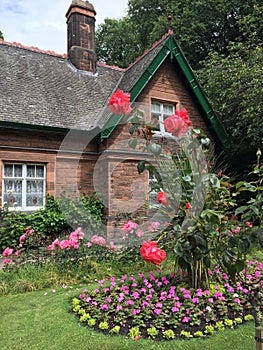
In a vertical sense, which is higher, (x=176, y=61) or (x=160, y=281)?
(x=176, y=61)

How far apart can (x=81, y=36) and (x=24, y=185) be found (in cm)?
704

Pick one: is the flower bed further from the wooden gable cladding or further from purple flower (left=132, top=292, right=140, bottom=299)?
the wooden gable cladding

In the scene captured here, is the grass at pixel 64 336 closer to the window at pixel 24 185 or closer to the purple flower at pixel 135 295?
the purple flower at pixel 135 295

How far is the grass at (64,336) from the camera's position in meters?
2.82

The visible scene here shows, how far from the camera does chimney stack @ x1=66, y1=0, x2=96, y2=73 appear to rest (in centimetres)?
1172

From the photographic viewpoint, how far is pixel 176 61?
33.7ft

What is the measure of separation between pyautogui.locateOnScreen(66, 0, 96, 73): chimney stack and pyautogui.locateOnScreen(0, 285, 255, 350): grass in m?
10.2

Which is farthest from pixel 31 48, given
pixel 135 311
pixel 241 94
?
pixel 135 311

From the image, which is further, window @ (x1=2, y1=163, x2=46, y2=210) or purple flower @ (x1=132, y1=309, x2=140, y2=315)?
window @ (x1=2, y1=163, x2=46, y2=210)

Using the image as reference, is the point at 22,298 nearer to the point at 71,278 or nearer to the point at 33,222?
the point at 71,278

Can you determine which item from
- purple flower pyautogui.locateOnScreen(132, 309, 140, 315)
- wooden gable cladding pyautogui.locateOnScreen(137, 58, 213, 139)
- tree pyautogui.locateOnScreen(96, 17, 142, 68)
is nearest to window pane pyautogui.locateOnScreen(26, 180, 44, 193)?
wooden gable cladding pyautogui.locateOnScreen(137, 58, 213, 139)

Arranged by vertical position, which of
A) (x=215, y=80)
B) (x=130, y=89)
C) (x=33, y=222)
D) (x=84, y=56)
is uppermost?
(x=84, y=56)

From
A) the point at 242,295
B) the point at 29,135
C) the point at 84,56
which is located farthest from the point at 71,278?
the point at 84,56

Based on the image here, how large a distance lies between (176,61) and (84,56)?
13.0 ft
